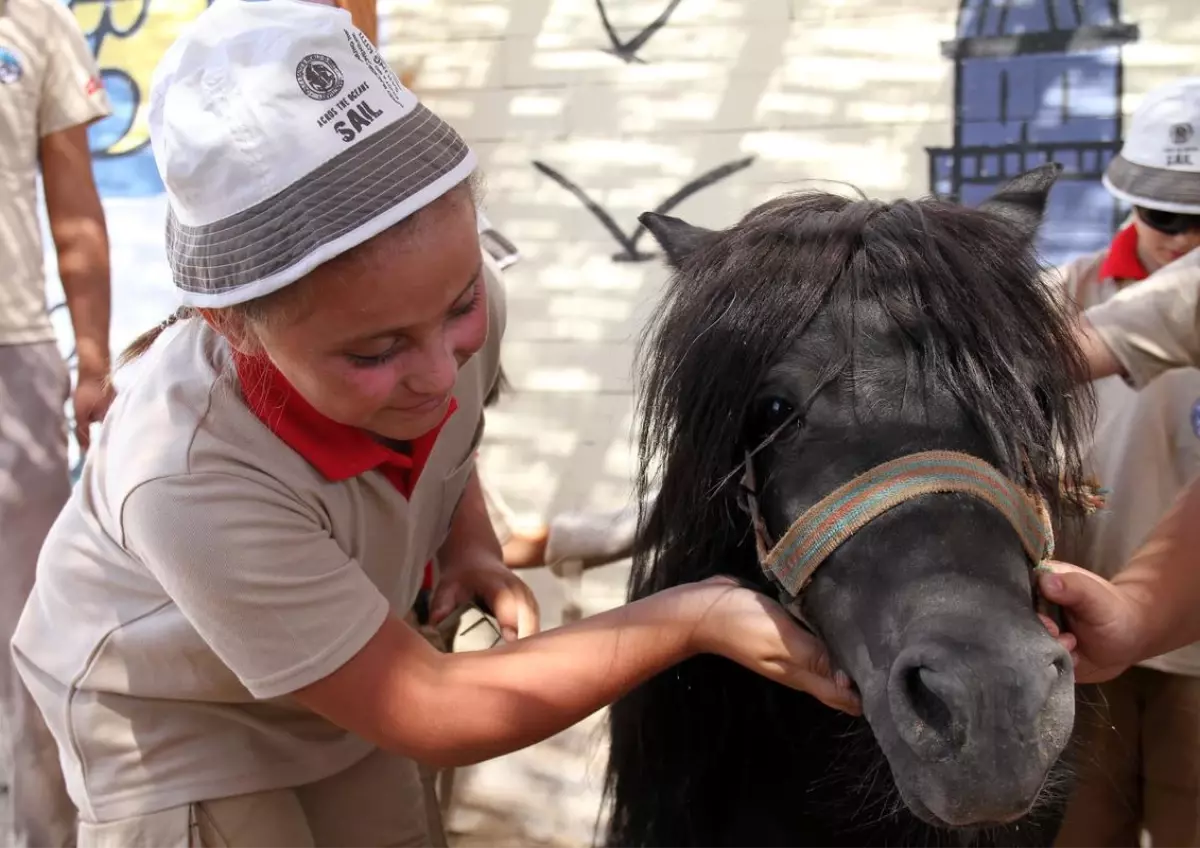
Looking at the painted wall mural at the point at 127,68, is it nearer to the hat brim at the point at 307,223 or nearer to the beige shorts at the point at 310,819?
the beige shorts at the point at 310,819

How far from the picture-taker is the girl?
118 centimetres

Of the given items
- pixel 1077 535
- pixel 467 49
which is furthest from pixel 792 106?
pixel 1077 535

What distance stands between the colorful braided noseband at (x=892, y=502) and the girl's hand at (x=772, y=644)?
6cm

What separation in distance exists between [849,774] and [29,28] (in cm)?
259

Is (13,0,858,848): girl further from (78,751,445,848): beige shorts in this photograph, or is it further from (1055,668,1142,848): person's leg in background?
(1055,668,1142,848): person's leg in background

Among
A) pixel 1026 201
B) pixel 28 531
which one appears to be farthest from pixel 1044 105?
pixel 28 531

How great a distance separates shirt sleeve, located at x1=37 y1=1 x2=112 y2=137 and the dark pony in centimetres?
180

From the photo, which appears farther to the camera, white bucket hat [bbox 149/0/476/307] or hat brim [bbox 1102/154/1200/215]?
hat brim [bbox 1102/154/1200/215]

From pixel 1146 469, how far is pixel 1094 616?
43.5 inches

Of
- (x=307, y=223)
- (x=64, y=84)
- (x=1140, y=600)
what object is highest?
(x=307, y=223)

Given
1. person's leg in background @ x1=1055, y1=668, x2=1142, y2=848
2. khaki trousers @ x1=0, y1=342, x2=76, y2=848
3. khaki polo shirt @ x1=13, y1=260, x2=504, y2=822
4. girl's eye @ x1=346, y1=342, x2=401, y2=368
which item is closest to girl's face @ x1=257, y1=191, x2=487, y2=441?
girl's eye @ x1=346, y1=342, x2=401, y2=368

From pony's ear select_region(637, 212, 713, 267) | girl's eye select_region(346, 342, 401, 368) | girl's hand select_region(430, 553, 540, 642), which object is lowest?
girl's hand select_region(430, 553, 540, 642)

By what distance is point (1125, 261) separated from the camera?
240 centimetres

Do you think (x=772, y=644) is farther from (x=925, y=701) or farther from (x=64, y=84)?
(x=64, y=84)
